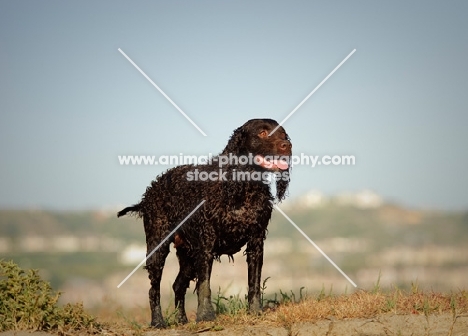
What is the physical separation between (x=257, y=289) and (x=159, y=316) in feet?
6.35

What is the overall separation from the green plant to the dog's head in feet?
11.0

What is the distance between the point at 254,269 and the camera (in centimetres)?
1098

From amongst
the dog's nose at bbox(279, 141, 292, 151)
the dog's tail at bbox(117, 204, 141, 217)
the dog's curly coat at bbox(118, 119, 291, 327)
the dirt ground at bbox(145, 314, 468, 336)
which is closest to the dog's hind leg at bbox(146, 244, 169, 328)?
the dog's curly coat at bbox(118, 119, 291, 327)

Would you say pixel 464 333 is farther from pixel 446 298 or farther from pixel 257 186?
pixel 257 186

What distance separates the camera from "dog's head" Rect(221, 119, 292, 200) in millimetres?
10750

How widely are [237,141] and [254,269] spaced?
1993 millimetres

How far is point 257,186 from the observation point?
11.0 meters

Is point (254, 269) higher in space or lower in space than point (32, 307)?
higher

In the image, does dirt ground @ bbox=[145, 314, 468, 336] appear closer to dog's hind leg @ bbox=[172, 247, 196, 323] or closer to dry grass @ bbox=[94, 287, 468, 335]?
dry grass @ bbox=[94, 287, 468, 335]

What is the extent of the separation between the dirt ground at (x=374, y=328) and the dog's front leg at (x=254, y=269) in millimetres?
764

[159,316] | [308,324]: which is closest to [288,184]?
[308,324]

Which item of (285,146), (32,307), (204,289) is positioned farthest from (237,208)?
(32,307)

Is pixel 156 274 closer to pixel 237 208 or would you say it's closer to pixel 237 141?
pixel 237 208

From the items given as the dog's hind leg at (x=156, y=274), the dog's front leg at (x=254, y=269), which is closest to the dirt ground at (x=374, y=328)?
the dog's front leg at (x=254, y=269)
